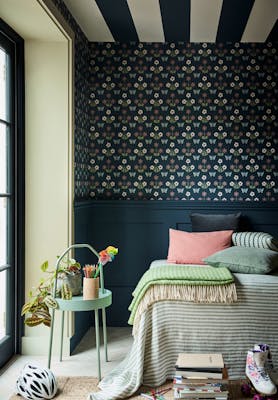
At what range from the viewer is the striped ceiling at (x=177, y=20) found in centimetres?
415

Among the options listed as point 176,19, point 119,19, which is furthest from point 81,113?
point 176,19

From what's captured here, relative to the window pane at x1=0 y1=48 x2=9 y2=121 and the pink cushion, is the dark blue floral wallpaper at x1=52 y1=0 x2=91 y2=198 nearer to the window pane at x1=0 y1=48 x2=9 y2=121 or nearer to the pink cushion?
the window pane at x1=0 y1=48 x2=9 y2=121

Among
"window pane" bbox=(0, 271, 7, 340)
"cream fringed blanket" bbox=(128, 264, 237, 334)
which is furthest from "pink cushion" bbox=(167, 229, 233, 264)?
"window pane" bbox=(0, 271, 7, 340)

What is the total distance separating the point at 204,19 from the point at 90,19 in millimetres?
950

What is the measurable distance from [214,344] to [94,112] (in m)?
2.60

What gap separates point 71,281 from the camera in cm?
369

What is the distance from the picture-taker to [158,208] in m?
5.12

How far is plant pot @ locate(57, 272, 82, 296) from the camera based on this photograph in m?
3.68

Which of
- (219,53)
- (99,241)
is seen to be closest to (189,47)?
(219,53)

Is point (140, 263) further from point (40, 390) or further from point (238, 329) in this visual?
point (40, 390)

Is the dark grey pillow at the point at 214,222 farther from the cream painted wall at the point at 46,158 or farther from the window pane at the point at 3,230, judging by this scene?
the window pane at the point at 3,230

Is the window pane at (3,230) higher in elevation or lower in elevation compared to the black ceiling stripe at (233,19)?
lower

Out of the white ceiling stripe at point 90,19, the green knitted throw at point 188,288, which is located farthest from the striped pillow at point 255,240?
the white ceiling stripe at point 90,19

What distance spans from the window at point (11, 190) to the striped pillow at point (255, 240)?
183 cm
